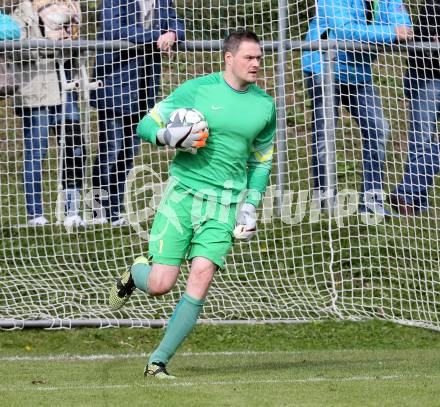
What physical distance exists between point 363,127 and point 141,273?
3624 mm

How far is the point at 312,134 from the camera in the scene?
33.2ft

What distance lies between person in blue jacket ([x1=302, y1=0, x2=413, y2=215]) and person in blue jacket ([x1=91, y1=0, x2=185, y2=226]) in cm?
124

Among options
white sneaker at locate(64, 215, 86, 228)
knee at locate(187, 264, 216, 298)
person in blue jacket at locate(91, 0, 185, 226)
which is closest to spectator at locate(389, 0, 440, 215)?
person in blue jacket at locate(91, 0, 185, 226)

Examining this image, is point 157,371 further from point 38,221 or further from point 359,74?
point 359,74

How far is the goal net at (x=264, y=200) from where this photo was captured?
32.3 ft

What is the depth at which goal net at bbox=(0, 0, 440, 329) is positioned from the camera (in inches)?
388

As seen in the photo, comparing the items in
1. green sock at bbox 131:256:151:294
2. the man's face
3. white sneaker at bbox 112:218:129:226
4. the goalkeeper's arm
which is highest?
the man's face

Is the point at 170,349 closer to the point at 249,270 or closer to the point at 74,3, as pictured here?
the point at 249,270

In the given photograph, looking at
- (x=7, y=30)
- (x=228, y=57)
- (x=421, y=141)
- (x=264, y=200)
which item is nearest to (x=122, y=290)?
(x=228, y=57)

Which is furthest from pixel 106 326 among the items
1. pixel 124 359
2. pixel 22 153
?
pixel 22 153

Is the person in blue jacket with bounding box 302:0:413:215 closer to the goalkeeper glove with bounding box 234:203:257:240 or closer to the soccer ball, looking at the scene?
the goalkeeper glove with bounding box 234:203:257:240

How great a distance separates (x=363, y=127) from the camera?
10.1 m

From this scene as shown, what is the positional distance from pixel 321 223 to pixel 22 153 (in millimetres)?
2787

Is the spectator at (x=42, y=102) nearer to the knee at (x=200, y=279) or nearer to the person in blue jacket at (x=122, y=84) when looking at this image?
the person in blue jacket at (x=122, y=84)
